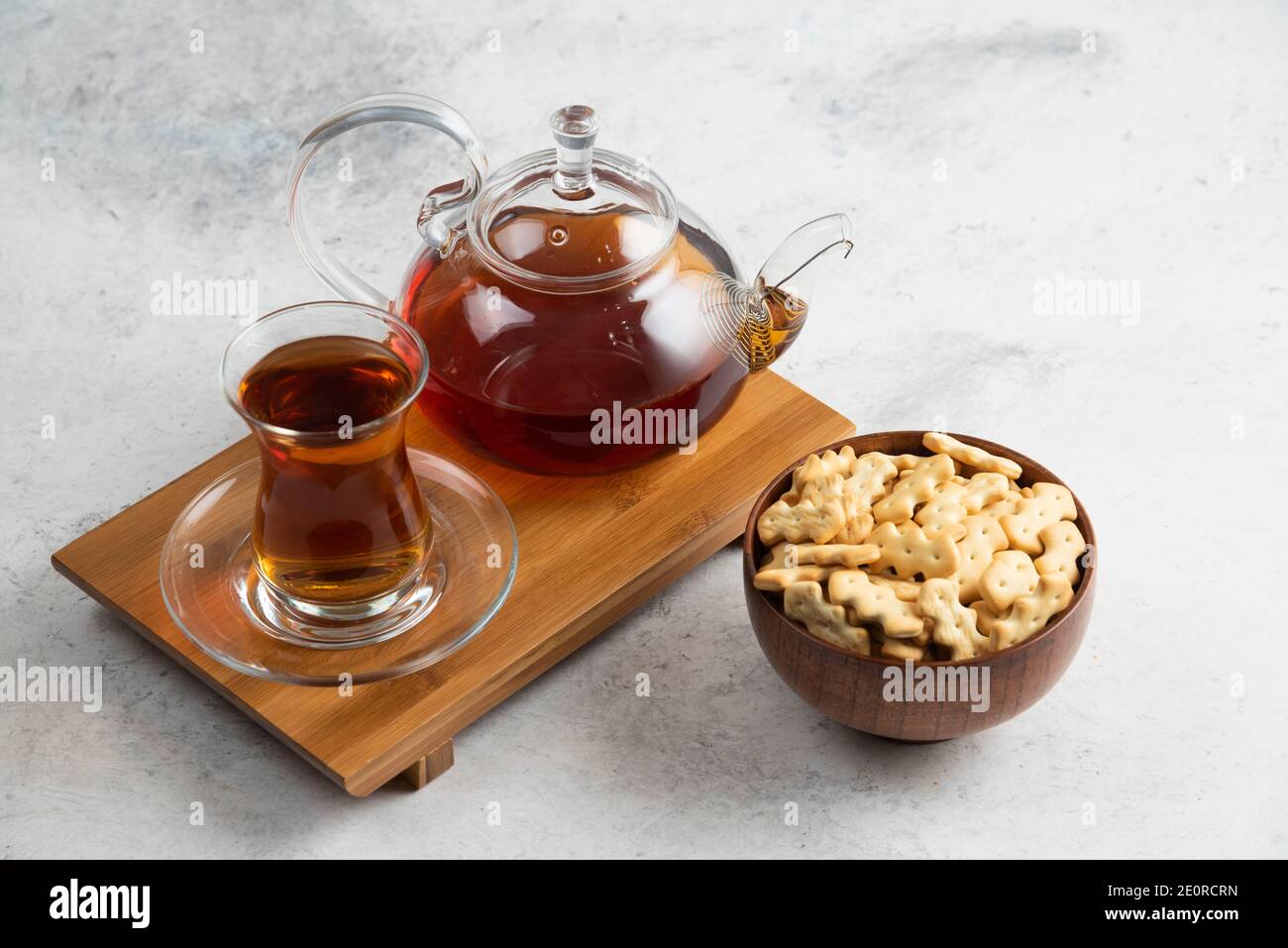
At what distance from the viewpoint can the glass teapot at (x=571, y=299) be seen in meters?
1.56

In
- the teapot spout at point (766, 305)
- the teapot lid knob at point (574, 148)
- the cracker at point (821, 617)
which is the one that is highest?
the teapot lid knob at point (574, 148)

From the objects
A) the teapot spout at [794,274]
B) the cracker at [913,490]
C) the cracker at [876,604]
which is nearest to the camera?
the cracker at [876,604]

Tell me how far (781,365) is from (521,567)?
1.77ft

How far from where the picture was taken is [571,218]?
Result: 157 cm

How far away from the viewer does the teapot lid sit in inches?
60.9

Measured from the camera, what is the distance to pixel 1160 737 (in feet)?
5.12

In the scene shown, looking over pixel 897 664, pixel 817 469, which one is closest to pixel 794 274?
pixel 817 469

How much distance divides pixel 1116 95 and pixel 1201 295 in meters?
0.46

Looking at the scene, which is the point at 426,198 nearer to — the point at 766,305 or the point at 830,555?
the point at 766,305

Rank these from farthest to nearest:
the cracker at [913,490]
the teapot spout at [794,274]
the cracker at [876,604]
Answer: the teapot spout at [794,274]
the cracker at [913,490]
the cracker at [876,604]

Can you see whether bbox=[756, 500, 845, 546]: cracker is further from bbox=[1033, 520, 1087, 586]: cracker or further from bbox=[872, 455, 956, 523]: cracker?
bbox=[1033, 520, 1087, 586]: cracker

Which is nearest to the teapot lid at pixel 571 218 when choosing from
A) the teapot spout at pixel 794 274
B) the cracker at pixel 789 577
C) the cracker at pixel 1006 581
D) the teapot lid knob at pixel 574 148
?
the teapot lid knob at pixel 574 148

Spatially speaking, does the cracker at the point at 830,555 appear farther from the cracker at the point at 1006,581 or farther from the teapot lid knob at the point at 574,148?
the teapot lid knob at the point at 574,148

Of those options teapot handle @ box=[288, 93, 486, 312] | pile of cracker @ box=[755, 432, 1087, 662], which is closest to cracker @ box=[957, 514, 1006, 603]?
pile of cracker @ box=[755, 432, 1087, 662]
